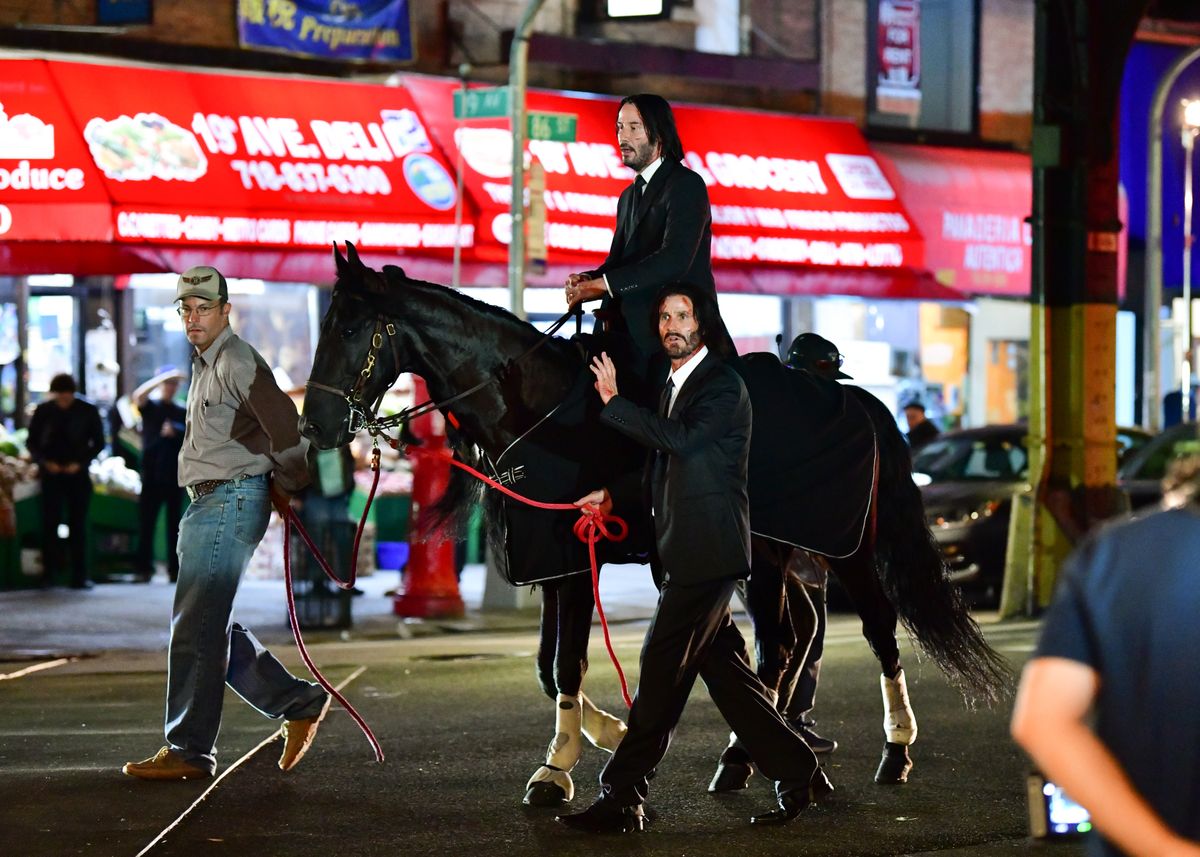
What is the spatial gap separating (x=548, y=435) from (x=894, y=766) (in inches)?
83.2

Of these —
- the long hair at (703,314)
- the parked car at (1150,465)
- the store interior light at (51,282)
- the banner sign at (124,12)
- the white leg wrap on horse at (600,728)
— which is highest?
the banner sign at (124,12)

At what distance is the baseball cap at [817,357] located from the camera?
8859 millimetres

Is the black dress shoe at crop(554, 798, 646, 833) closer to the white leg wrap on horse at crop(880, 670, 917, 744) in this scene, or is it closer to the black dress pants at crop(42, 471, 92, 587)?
the white leg wrap on horse at crop(880, 670, 917, 744)

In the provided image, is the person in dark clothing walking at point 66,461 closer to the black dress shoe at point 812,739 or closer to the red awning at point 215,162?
the red awning at point 215,162

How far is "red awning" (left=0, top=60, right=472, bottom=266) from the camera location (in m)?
17.6

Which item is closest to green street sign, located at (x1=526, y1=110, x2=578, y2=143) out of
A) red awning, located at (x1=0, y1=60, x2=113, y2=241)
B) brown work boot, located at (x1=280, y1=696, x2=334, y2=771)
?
red awning, located at (x1=0, y1=60, x2=113, y2=241)

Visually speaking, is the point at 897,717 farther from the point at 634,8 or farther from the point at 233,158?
the point at 233,158

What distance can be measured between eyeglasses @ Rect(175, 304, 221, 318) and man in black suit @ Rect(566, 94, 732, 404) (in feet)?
5.63

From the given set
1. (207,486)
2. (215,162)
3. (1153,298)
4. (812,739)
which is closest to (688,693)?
(812,739)

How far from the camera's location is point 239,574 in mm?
7891

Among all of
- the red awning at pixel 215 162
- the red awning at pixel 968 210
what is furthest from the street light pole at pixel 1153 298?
the red awning at pixel 215 162

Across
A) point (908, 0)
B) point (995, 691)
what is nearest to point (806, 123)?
point (908, 0)

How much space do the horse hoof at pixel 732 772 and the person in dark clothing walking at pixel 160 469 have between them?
404 inches

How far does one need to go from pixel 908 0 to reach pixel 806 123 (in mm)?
2683
